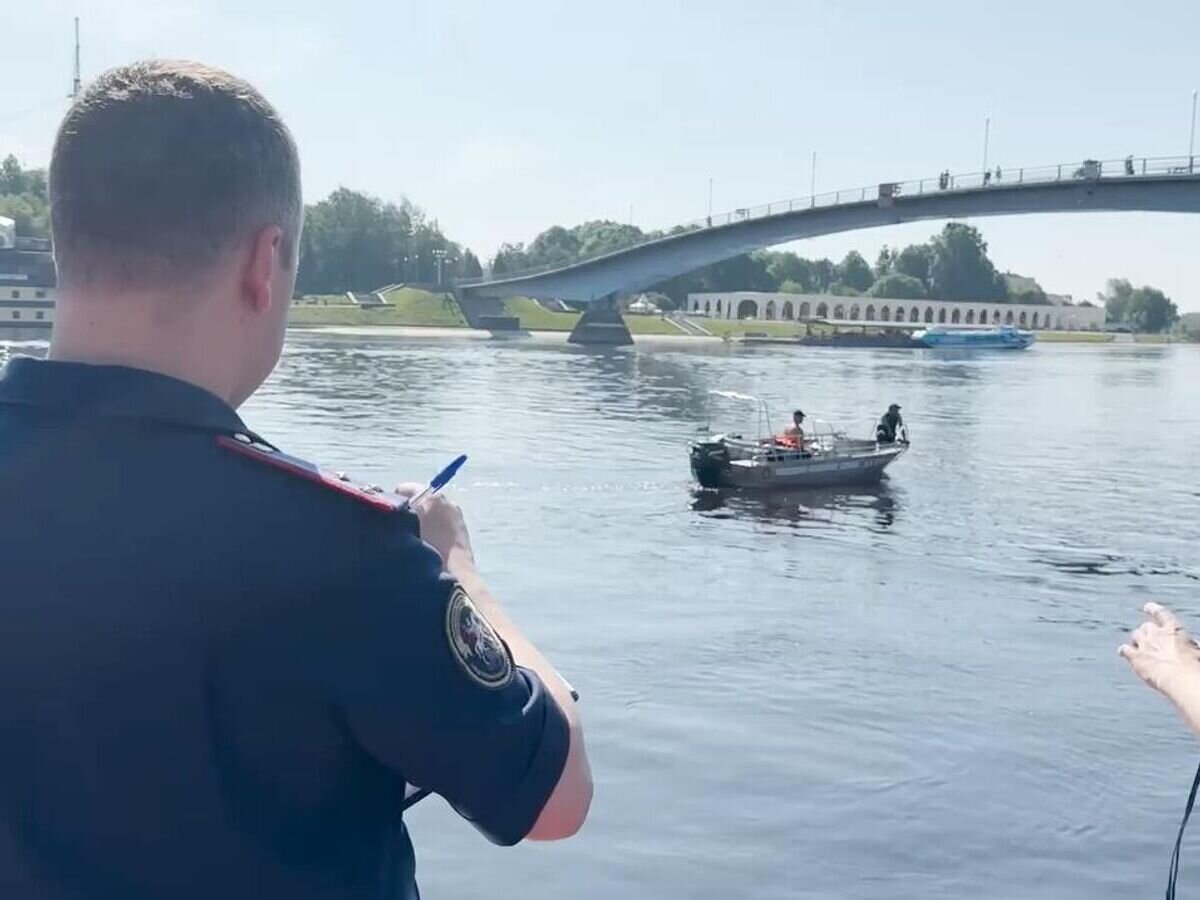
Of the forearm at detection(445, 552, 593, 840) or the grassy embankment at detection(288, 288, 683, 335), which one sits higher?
the forearm at detection(445, 552, 593, 840)

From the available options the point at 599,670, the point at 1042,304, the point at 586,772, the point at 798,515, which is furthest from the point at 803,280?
the point at 586,772

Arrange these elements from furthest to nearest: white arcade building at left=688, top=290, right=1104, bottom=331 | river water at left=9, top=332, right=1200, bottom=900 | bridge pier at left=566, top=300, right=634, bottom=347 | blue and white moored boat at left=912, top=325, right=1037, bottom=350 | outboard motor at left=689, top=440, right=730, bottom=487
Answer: white arcade building at left=688, top=290, right=1104, bottom=331
blue and white moored boat at left=912, top=325, right=1037, bottom=350
bridge pier at left=566, top=300, right=634, bottom=347
outboard motor at left=689, top=440, right=730, bottom=487
river water at left=9, top=332, right=1200, bottom=900

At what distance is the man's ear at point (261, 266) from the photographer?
6.33ft

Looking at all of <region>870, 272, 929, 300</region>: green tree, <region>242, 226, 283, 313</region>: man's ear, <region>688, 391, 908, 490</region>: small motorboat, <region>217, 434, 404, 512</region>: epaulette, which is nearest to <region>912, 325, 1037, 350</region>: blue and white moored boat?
<region>870, 272, 929, 300</region>: green tree

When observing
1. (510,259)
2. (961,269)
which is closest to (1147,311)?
(961,269)

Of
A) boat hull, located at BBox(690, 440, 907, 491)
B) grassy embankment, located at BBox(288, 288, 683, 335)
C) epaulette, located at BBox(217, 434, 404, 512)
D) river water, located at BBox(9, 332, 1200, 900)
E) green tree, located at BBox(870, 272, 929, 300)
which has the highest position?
green tree, located at BBox(870, 272, 929, 300)

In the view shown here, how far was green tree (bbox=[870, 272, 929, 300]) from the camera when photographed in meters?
181

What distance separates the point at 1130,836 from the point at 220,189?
1129cm

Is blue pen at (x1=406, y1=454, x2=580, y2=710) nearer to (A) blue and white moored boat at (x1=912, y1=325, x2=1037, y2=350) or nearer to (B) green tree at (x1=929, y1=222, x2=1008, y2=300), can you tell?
(A) blue and white moored boat at (x1=912, y1=325, x2=1037, y2=350)

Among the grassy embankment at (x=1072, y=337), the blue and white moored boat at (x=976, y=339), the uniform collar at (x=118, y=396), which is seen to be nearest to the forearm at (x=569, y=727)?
the uniform collar at (x=118, y=396)

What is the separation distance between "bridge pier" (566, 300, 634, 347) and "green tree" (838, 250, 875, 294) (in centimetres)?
8913

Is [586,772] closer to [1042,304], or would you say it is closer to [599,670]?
[599,670]

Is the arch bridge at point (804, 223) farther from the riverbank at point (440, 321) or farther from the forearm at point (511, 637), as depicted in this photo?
the forearm at point (511, 637)

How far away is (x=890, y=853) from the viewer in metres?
10.8
